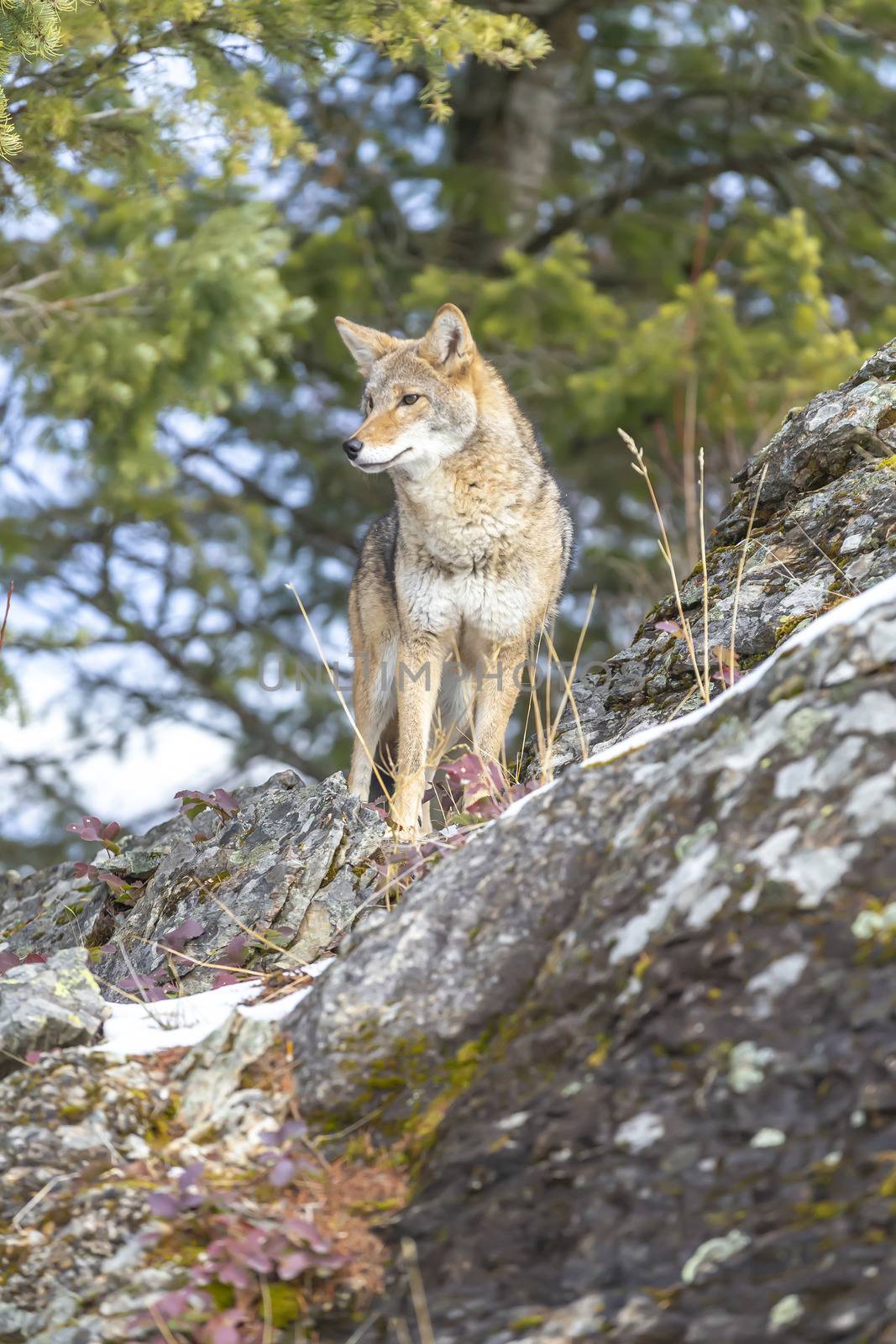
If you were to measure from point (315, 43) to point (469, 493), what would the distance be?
2152mm

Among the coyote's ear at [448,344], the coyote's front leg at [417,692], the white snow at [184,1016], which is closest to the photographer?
the white snow at [184,1016]

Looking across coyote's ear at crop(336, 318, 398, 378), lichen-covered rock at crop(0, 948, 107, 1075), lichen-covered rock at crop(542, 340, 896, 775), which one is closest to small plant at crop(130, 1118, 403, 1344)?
lichen-covered rock at crop(0, 948, 107, 1075)

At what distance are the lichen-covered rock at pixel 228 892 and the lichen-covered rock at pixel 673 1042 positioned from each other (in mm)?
1168

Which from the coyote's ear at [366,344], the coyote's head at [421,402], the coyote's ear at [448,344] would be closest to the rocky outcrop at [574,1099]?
the coyote's head at [421,402]

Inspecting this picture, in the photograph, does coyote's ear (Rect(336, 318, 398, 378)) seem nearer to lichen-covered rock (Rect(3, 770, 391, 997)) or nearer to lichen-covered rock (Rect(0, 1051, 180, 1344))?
lichen-covered rock (Rect(3, 770, 391, 997))

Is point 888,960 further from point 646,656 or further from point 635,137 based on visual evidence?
Answer: point 635,137

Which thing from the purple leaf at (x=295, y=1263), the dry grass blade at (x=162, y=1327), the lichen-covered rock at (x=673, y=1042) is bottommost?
the dry grass blade at (x=162, y=1327)

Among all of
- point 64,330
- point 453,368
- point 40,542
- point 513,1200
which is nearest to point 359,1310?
point 513,1200

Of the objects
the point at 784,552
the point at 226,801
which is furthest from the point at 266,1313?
the point at 784,552

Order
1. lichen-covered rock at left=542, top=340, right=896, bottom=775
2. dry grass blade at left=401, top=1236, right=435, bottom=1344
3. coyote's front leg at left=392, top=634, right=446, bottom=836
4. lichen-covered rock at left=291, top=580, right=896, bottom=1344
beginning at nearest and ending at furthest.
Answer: lichen-covered rock at left=291, top=580, right=896, bottom=1344
dry grass blade at left=401, top=1236, right=435, bottom=1344
lichen-covered rock at left=542, top=340, right=896, bottom=775
coyote's front leg at left=392, top=634, right=446, bottom=836

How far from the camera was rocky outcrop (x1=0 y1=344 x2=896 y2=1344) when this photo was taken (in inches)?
86.9

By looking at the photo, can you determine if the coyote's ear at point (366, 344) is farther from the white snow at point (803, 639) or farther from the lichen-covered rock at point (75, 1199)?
the lichen-covered rock at point (75, 1199)

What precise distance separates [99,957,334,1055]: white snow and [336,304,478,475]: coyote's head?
3100mm

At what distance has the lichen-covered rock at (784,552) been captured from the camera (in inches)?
204
